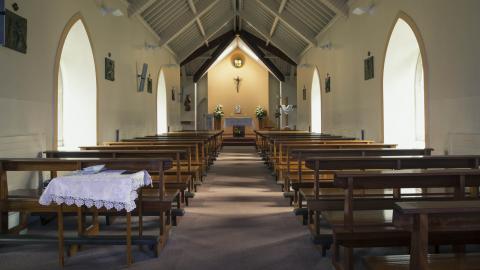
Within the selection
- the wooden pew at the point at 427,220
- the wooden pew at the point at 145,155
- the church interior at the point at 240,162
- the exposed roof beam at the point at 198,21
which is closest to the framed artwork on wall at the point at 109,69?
the church interior at the point at 240,162

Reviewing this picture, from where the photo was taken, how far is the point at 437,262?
258 cm

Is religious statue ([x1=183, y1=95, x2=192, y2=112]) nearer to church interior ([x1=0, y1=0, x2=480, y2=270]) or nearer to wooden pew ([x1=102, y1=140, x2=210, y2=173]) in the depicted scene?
church interior ([x1=0, y1=0, x2=480, y2=270])

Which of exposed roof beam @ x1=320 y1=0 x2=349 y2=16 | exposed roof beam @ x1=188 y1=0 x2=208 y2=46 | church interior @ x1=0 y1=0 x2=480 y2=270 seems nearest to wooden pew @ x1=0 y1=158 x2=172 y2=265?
church interior @ x1=0 y1=0 x2=480 y2=270

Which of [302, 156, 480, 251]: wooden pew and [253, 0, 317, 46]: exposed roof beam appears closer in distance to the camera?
[302, 156, 480, 251]: wooden pew

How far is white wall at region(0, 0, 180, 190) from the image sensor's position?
580 cm

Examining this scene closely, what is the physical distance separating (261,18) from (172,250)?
562 inches

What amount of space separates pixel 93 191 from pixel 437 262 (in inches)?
93.0

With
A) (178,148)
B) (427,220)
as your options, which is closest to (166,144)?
(178,148)

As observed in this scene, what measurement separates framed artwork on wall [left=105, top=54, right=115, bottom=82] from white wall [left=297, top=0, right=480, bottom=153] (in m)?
5.35

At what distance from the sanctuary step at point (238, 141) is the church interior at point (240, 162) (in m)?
7.42

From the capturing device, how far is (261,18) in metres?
17.5

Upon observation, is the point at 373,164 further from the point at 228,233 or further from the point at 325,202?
the point at 228,233

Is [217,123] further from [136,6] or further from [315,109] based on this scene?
[136,6]

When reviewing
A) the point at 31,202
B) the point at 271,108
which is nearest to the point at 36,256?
the point at 31,202
